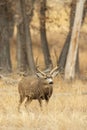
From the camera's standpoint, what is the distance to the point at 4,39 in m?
27.0

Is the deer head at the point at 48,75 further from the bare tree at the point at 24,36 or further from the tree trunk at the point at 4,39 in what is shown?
the tree trunk at the point at 4,39

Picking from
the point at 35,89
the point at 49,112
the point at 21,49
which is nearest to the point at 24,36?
the point at 21,49

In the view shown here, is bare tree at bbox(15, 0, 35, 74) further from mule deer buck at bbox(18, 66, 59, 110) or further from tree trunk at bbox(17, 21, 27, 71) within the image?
mule deer buck at bbox(18, 66, 59, 110)

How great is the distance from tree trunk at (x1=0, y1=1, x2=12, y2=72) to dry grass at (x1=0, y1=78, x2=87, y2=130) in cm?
552

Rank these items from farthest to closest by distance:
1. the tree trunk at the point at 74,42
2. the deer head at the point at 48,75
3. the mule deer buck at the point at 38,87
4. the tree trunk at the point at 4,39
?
→ the tree trunk at the point at 4,39 < the tree trunk at the point at 74,42 < the mule deer buck at the point at 38,87 < the deer head at the point at 48,75

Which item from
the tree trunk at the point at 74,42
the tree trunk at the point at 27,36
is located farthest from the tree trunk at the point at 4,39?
the tree trunk at the point at 74,42

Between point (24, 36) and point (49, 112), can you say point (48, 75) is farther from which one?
point (24, 36)

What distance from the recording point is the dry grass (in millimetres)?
12297

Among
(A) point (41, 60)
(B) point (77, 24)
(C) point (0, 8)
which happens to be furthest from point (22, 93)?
(A) point (41, 60)

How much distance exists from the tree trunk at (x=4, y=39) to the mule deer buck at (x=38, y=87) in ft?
33.9

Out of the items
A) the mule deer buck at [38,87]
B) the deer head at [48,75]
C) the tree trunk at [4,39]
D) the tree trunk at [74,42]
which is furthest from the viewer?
the tree trunk at [4,39]

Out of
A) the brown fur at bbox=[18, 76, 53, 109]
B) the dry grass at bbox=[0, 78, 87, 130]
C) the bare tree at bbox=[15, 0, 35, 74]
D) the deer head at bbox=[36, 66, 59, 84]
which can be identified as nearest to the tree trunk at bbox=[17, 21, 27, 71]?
the bare tree at bbox=[15, 0, 35, 74]

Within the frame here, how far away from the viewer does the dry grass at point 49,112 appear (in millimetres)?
12297

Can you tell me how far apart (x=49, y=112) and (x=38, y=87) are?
1.39 meters
